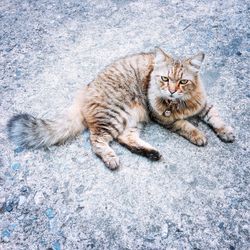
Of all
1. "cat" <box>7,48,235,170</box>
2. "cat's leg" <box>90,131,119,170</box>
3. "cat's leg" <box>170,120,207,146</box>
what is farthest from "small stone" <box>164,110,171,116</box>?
"cat's leg" <box>90,131,119,170</box>

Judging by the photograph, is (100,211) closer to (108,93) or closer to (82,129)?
(82,129)

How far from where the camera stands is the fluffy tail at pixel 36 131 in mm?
2900

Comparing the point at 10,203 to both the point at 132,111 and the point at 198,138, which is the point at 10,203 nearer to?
the point at 132,111

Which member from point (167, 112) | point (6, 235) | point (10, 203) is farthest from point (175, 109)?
point (6, 235)

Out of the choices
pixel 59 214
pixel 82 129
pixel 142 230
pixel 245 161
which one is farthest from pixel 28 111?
pixel 245 161

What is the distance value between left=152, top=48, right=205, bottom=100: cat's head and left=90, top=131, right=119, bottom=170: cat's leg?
2.13 ft

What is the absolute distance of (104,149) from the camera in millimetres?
2850

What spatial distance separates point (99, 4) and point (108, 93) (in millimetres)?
2221

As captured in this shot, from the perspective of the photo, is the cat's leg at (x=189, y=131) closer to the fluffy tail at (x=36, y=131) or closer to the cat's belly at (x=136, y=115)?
the cat's belly at (x=136, y=115)

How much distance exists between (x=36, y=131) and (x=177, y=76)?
1.34m

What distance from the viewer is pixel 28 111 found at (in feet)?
11.1

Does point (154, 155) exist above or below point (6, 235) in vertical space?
above

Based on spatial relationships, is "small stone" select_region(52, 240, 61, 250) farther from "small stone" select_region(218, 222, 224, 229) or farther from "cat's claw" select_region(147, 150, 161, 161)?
"small stone" select_region(218, 222, 224, 229)

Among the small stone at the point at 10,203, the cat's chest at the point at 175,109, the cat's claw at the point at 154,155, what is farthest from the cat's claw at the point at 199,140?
the small stone at the point at 10,203
